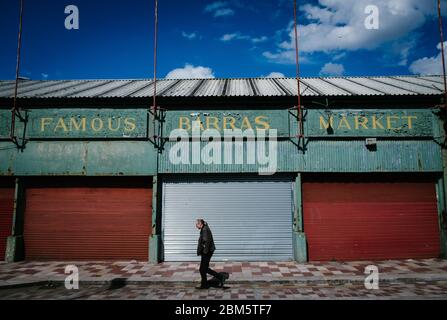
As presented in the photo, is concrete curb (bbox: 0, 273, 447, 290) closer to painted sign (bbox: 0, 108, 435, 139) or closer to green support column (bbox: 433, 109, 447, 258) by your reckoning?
green support column (bbox: 433, 109, 447, 258)

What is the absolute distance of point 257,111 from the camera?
1092 cm

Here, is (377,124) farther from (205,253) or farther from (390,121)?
(205,253)

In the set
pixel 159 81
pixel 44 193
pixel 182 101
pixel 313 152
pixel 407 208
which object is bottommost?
pixel 407 208

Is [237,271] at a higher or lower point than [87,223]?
lower

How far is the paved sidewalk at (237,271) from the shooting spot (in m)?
7.90

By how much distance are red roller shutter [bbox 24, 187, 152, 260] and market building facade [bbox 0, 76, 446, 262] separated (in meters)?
0.04

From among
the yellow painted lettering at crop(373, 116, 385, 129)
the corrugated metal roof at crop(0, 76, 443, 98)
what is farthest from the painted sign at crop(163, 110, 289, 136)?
the yellow painted lettering at crop(373, 116, 385, 129)

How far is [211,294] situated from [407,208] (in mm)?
8225

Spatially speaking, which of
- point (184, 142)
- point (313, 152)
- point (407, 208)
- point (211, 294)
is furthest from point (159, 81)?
point (407, 208)

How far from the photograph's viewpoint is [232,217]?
10461 millimetres

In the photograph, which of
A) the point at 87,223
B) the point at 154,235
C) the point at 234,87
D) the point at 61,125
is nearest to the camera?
the point at 154,235

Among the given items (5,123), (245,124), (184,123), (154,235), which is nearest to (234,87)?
(245,124)

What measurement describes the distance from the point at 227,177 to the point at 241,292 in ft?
14.9
